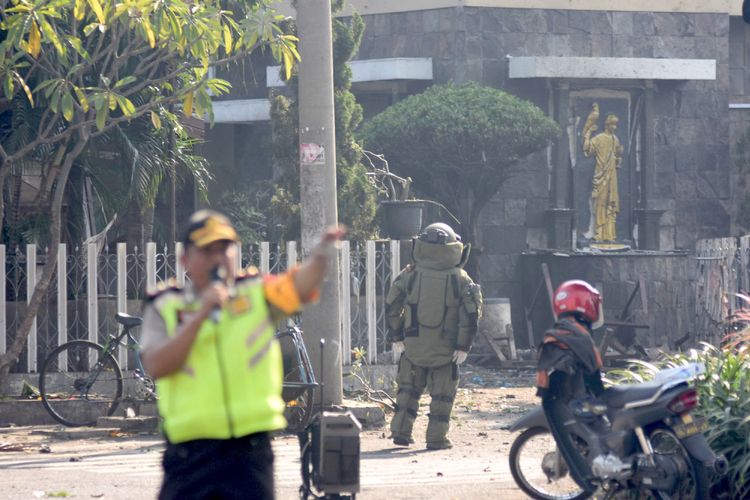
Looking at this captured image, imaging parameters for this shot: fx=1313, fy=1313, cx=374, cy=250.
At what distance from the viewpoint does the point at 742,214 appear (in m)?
23.7

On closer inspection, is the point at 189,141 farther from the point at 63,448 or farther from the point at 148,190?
the point at 63,448

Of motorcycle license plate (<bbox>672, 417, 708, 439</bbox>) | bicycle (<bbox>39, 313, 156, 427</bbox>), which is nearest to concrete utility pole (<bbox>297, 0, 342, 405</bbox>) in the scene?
bicycle (<bbox>39, 313, 156, 427</bbox>)

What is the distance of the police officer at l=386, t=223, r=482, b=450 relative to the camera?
10.8m

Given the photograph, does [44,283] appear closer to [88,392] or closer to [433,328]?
[88,392]

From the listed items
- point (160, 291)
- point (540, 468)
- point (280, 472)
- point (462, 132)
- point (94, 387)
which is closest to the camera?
point (160, 291)

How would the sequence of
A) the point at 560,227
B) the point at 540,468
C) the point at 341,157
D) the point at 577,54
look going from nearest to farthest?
the point at 540,468
the point at 341,157
the point at 560,227
the point at 577,54

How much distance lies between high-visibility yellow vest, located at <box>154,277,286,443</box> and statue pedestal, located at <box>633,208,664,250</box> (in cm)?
1929

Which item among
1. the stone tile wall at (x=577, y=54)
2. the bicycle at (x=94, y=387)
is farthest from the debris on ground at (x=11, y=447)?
the stone tile wall at (x=577, y=54)

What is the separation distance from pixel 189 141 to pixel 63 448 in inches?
208

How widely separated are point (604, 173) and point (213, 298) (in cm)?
1941

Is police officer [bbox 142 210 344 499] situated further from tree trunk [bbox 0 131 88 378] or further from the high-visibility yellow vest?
tree trunk [bbox 0 131 88 378]

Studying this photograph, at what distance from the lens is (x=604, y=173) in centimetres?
2292

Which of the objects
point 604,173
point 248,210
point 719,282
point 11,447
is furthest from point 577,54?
point 11,447

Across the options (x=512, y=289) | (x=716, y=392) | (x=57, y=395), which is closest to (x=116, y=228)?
(x=57, y=395)
